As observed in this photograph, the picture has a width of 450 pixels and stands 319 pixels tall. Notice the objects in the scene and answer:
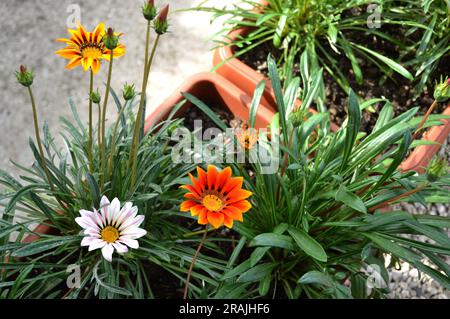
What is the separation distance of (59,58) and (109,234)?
3.34ft

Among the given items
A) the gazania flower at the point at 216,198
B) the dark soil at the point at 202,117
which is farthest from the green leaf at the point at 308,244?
the dark soil at the point at 202,117

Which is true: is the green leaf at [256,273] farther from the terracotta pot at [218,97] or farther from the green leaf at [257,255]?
the terracotta pot at [218,97]

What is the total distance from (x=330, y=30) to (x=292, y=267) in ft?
2.06

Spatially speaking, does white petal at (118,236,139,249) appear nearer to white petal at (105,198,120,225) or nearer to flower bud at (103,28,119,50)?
white petal at (105,198,120,225)

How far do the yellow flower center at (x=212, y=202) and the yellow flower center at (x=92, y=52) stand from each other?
31 cm

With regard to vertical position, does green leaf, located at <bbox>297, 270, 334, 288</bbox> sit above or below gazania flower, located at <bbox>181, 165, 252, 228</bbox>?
below

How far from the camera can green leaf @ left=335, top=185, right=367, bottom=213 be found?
0.97 metres

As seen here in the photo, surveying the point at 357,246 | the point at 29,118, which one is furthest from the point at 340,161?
the point at 29,118

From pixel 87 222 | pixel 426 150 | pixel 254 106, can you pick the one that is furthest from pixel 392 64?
pixel 87 222

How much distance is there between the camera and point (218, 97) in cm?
153

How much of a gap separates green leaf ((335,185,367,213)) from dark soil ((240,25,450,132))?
1.90 ft

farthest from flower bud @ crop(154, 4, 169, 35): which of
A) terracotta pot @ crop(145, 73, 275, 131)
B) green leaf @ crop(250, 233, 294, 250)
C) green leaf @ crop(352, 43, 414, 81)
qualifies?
green leaf @ crop(352, 43, 414, 81)

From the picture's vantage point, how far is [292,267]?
3.88 ft

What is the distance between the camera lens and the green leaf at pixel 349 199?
97cm
